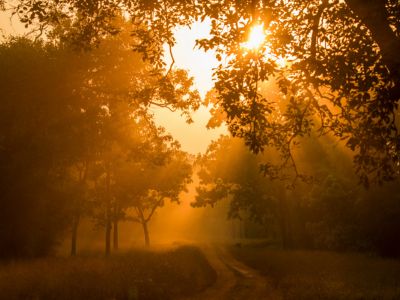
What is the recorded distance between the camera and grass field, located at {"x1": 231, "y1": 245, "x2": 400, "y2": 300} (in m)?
14.9

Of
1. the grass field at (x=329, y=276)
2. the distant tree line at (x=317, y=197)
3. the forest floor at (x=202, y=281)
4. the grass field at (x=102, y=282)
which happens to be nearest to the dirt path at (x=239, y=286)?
the forest floor at (x=202, y=281)

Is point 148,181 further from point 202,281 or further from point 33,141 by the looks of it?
point 202,281

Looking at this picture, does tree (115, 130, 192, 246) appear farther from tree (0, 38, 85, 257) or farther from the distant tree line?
tree (0, 38, 85, 257)

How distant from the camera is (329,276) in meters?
18.6

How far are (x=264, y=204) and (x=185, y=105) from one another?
1947cm

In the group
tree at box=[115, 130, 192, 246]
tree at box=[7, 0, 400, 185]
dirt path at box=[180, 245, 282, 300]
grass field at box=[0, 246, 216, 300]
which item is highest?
tree at box=[115, 130, 192, 246]

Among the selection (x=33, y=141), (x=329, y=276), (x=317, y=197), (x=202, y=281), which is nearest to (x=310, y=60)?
(x=329, y=276)

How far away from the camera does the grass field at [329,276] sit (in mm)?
14891

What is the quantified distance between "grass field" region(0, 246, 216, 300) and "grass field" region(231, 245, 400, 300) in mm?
4321

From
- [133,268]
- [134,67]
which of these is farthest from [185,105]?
[133,268]

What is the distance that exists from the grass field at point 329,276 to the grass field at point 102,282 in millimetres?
4321

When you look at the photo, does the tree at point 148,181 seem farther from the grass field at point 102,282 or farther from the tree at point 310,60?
the tree at point 310,60

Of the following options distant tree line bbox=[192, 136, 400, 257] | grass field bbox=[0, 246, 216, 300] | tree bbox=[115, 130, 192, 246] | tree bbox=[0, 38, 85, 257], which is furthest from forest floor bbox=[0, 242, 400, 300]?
tree bbox=[115, 130, 192, 246]

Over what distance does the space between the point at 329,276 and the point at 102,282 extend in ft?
31.6
